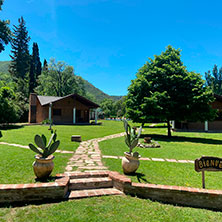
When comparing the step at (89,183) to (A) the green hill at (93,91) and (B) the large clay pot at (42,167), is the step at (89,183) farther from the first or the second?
(A) the green hill at (93,91)

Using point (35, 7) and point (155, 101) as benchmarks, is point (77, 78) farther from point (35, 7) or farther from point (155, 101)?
point (155, 101)

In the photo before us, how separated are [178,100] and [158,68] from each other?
10.3 ft

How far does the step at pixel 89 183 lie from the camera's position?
376 centimetres

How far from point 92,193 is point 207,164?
115 inches

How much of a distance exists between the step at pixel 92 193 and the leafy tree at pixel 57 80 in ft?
124

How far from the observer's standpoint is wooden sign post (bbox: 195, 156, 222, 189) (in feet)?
12.3

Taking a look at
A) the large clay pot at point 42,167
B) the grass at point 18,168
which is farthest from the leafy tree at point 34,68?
the large clay pot at point 42,167

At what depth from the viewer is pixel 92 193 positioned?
356 cm

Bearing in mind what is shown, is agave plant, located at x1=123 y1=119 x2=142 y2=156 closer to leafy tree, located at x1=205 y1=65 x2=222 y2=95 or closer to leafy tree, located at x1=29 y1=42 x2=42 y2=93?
leafy tree, located at x1=29 y1=42 x2=42 y2=93

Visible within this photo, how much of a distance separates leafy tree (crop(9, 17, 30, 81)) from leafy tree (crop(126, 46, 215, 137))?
1801 inches

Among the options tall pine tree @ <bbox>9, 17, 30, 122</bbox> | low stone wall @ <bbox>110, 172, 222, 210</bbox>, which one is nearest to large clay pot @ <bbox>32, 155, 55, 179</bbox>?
low stone wall @ <bbox>110, 172, 222, 210</bbox>

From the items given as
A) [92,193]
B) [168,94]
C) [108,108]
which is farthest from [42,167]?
[108,108]

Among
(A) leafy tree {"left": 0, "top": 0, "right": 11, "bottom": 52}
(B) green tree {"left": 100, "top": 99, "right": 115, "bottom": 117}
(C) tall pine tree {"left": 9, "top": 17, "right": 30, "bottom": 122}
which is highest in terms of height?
(C) tall pine tree {"left": 9, "top": 17, "right": 30, "bottom": 122}

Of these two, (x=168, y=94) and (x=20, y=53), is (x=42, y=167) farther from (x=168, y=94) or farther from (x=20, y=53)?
(x=20, y=53)
